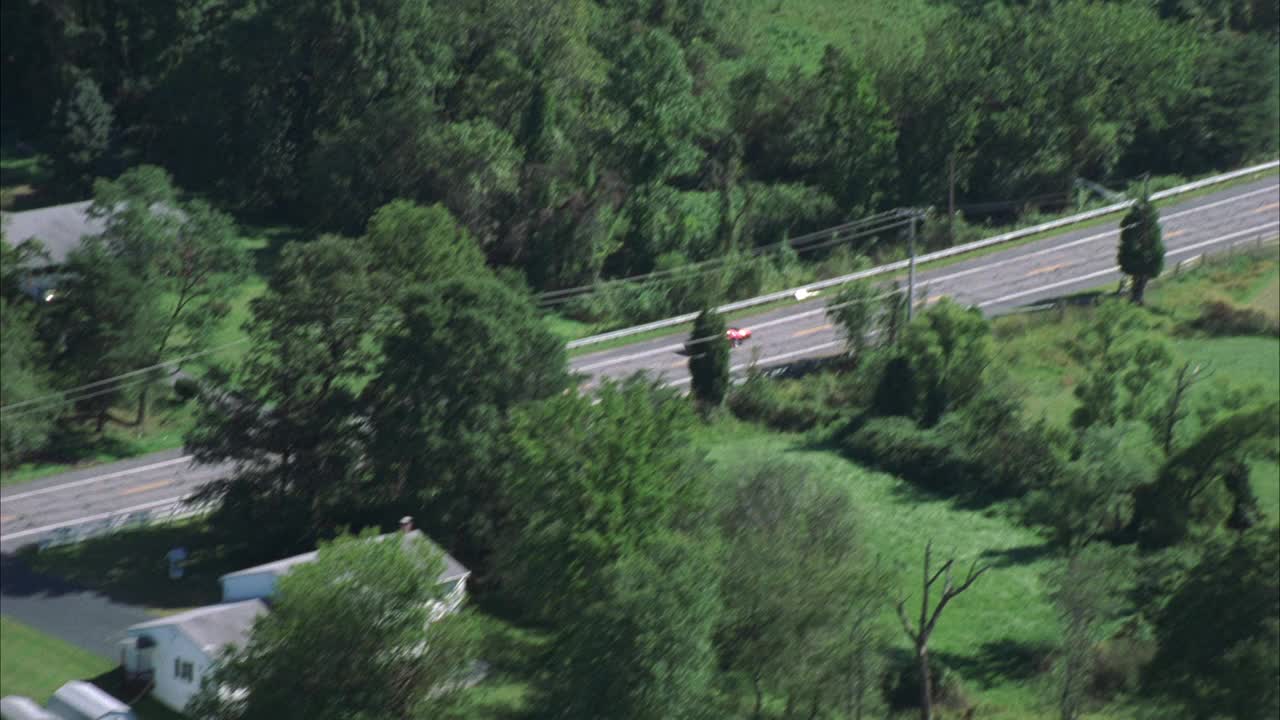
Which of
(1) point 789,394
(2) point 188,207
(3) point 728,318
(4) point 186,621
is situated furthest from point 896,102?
(4) point 186,621

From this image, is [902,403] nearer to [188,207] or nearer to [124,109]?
[188,207]

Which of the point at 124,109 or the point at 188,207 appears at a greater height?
the point at 124,109

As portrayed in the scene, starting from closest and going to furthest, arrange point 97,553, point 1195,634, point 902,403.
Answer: point 1195,634, point 97,553, point 902,403

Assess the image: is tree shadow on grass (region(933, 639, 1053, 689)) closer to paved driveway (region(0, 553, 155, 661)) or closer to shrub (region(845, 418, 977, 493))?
shrub (region(845, 418, 977, 493))

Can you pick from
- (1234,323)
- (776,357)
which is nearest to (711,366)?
(776,357)

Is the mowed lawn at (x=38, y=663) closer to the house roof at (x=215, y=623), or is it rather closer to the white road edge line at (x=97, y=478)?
the house roof at (x=215, y=623)

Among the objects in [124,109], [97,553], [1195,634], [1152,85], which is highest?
[124,109]

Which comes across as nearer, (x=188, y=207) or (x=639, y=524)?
(x=639, y=524)

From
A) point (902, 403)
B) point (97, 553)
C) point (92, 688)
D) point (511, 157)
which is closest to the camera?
point (92, 688)

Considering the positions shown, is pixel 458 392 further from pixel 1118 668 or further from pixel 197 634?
pixel 1118 668
